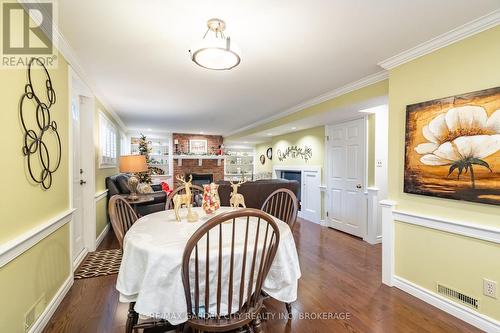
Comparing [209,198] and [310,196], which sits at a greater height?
[209,198]

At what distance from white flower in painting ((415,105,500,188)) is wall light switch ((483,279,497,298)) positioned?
788 millimetres

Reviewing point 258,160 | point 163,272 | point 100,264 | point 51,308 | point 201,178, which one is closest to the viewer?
point 163,272

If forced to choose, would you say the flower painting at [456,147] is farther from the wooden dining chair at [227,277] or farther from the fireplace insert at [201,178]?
the fireplace insert at [201,178]

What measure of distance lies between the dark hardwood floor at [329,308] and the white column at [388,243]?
12 centimetres

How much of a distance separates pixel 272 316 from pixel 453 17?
8.84 feet

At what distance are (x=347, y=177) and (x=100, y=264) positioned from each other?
411 cm

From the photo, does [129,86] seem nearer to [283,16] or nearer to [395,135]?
[283,16]

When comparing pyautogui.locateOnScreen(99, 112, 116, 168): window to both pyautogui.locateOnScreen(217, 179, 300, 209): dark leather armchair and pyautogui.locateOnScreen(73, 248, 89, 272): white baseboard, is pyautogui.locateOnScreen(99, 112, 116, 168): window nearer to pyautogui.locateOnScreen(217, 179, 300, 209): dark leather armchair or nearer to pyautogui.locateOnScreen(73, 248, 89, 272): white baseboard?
pyautogui.locateOnScreen(73, 248, 89, 272): white baseboard

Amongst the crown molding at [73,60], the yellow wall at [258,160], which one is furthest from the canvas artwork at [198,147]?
the crown molding at [73,60]

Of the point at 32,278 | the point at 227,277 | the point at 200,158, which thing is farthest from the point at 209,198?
the point at 200,158

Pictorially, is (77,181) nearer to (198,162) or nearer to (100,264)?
(100,264)

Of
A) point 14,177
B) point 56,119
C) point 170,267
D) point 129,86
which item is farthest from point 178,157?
point 170,267

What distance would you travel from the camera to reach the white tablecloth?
1.14m

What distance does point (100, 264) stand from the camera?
9.31 ft
